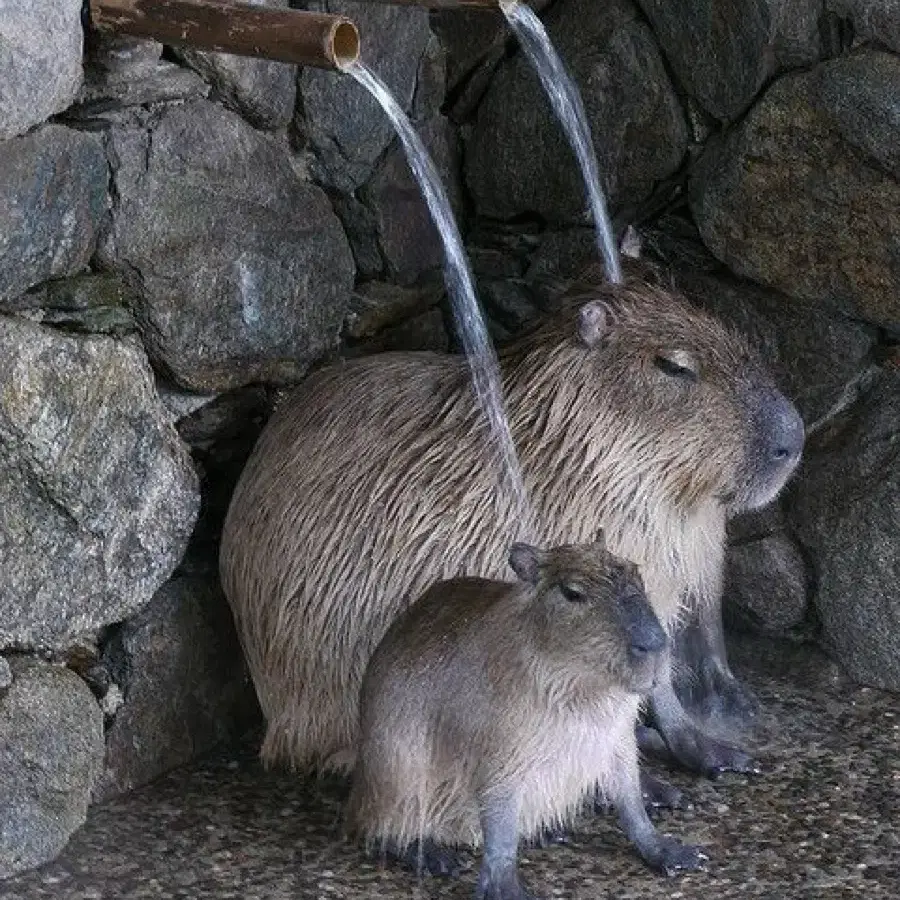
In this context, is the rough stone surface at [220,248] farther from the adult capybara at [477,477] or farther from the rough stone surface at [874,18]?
the rough stone surface at [874,18]

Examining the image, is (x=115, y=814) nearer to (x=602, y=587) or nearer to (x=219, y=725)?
(x=219, y=725)

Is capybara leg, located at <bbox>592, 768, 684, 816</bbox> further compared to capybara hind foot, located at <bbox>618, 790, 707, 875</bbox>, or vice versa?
capybara leg, located at <bbox>592, 768, 684, 816</bbox>

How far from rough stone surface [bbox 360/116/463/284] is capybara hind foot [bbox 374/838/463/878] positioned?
1.46m

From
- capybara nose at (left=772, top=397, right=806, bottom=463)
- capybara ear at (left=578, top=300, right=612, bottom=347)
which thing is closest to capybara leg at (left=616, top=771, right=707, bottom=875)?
capybara nose at (left=772, top=397, right=806, bottom=463)

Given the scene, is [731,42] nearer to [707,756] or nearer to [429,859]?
[707,756]

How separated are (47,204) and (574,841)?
1.66 m

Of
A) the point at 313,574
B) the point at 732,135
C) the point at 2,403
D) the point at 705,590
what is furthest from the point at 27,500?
the point at 732,135

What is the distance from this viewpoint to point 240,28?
3.53m

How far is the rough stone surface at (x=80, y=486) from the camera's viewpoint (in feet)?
Answer: 12.6

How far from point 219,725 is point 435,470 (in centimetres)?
84

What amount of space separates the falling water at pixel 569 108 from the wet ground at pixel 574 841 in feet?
3.78

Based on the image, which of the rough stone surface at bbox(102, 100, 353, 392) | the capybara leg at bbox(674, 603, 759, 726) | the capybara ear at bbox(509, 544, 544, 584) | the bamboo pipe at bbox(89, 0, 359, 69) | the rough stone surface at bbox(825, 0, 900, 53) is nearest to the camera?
the bamboo pipe at bbox(89, 0, 359, 69)

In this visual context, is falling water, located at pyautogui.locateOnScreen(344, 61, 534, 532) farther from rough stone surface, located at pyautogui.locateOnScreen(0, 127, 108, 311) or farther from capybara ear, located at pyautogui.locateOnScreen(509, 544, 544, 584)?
rough stone surface, located at pyautogui.locateOnScreen(0, 127, 108, 311)

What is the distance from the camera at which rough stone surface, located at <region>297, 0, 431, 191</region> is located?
4.46 metres
